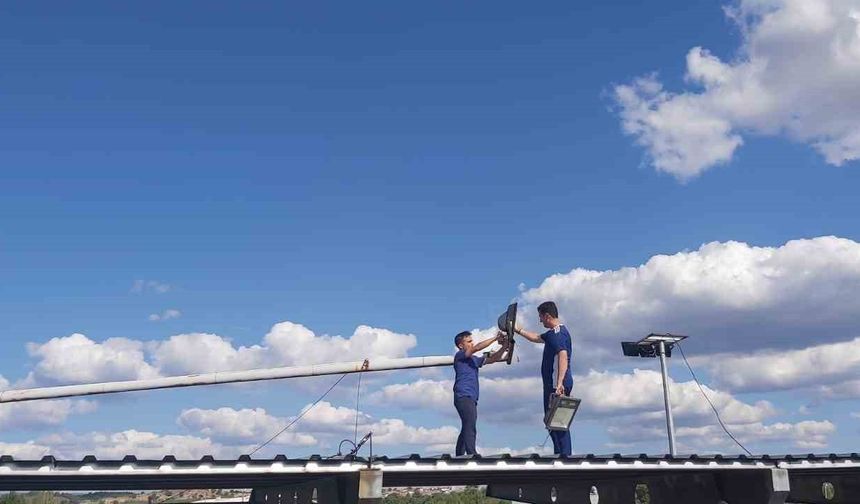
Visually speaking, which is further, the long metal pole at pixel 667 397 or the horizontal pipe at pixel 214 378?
the long metal pole at pixel 667 397

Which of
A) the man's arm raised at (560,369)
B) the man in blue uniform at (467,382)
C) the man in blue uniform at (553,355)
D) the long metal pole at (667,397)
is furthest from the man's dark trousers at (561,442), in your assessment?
the long metal pole at (667,397)

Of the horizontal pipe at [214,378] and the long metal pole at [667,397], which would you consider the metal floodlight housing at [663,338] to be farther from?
the horizontal pipe at [214,378]

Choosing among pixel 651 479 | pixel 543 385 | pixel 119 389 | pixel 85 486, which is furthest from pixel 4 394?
pixel 651 479

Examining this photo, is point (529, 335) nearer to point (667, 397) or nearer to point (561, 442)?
point (561, 442)

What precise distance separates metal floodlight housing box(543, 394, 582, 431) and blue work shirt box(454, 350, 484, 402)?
1.28 m

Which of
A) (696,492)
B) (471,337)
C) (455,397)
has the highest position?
(471,337)

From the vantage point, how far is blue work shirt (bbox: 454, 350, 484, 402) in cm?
1265

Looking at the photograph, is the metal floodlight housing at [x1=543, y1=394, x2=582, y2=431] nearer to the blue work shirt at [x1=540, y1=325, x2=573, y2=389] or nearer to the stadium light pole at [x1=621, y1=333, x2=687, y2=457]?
the blue work shirt at [x1=540, y1=325, x2=573, y2=389]

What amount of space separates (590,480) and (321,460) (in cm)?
523

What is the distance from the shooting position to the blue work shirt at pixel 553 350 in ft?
41.1

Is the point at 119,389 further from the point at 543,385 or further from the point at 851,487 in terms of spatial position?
the point at 851,487

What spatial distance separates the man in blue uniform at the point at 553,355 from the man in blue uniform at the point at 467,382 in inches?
32.2

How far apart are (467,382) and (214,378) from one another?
594cm

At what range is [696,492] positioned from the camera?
1202 centimetres
